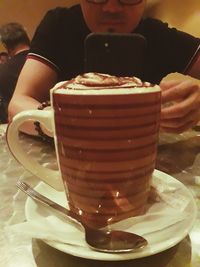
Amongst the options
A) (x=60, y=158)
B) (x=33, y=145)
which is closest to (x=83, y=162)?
(x=60, y=158)

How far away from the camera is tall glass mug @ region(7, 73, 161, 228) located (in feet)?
0.94

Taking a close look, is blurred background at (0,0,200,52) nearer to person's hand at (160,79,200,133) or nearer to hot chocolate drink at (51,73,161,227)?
person's hand at (160,79,200,133)

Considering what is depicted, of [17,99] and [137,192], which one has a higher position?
[137,192]

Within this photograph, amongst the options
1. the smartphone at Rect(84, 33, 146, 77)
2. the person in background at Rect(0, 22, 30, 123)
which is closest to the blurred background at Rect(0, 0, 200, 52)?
the person in background at Rect(0, 22, 30, 123)

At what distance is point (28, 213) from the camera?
33 cm

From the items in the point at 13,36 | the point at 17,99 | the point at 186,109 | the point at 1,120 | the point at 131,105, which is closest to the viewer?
the point at 131,105

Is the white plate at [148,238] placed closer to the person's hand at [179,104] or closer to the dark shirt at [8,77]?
the person's hand at [179,104]

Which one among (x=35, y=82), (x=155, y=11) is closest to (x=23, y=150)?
(x=35, y=82)

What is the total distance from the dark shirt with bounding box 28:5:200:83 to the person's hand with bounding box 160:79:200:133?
39 cm

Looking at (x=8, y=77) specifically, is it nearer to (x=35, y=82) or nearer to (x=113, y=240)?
(x=35, y=82)

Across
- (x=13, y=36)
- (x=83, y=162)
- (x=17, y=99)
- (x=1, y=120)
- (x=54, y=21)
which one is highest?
(x=83, y=162)

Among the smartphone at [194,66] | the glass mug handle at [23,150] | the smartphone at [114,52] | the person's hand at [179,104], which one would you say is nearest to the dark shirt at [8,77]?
the smartphone at [194,66]

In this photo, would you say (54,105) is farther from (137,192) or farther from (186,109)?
(186,109)

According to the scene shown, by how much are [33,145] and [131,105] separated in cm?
38
